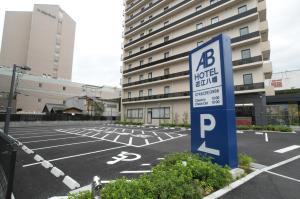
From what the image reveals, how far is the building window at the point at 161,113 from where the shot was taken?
3202cm

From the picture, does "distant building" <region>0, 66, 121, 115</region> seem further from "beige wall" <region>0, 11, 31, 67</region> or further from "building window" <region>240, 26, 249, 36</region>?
"building window" <region>240, 26, 249, 36</region>

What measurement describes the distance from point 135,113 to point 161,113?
763cm

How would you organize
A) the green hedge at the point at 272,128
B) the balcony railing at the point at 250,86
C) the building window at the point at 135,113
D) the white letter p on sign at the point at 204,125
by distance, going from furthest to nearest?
the building window at the point at 135,113 < the balcony railing at the point at 250,86 < the green hedge at the point at 272,128 < the white letter p on sign at the point at 204,125

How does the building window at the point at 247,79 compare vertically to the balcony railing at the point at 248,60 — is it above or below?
below

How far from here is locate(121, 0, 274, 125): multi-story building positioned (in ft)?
75.2

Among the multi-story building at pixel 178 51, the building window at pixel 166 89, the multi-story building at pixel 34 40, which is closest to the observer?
the multi-story building at pixel 178 51

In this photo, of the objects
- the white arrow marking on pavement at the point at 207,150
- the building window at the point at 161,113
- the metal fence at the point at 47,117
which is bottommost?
the white arrow marking on pavement at the point at 207,150

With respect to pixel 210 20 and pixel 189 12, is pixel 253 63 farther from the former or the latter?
pixel 189 12

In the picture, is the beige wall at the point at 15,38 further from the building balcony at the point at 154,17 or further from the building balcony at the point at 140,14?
the building balcony at the point at 154,17

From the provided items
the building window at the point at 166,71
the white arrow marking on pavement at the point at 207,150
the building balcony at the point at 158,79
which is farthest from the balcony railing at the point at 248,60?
the white arrow marking on pavement at the point at 207,150

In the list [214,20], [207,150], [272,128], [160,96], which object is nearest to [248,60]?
[214,20]

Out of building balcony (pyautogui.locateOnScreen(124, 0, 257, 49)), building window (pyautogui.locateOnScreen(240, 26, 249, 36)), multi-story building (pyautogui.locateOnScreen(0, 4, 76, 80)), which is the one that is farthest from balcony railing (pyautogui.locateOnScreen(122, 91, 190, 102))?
multi-story building (pyautogui.locateOnScreen(0, 4, 76, 80))

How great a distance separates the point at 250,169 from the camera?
18.6 feet

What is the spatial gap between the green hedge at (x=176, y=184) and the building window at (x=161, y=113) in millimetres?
27353
